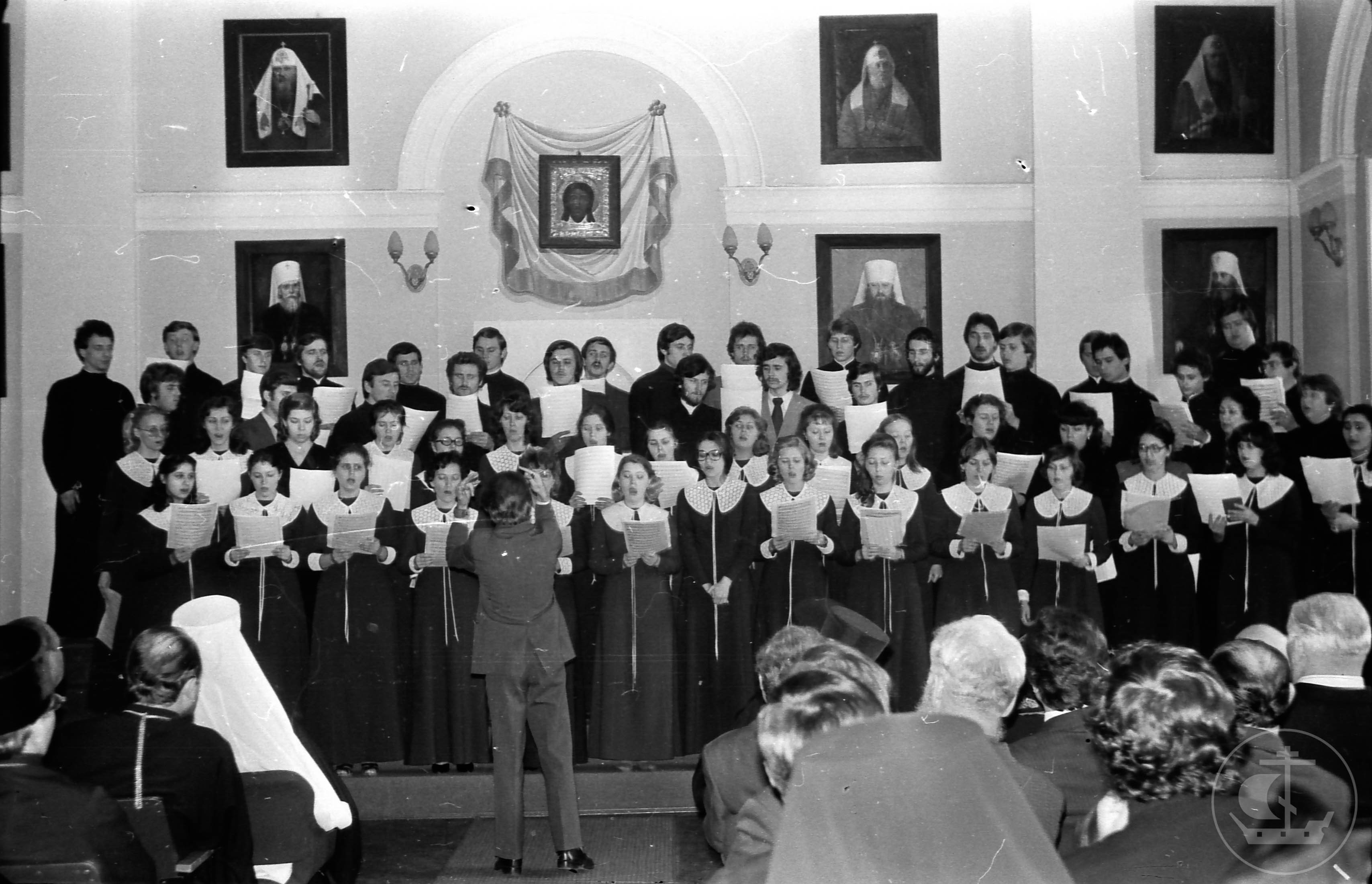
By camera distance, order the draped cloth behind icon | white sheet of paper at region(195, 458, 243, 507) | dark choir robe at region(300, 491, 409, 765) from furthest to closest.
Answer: the draped cloth behind icon
white sheet of paper at region(195, 458, 243, 507)
dark choir robe at region(300, 491, 409, 765)

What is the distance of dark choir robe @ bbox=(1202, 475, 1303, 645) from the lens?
5.46m

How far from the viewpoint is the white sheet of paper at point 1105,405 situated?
617 cm

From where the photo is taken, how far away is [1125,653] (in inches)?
81.4

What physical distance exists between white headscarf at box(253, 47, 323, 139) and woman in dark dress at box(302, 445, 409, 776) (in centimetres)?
296

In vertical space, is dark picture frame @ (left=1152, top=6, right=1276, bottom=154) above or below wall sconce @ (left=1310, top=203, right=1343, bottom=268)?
above

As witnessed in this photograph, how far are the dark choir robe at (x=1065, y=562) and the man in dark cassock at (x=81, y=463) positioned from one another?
4.35 metres

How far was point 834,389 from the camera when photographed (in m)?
6.08

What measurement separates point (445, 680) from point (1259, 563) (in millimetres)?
3498

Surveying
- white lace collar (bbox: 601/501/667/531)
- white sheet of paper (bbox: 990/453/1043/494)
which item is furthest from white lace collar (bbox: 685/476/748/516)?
white sheet of paper (bbox: 990/453/1043/494)

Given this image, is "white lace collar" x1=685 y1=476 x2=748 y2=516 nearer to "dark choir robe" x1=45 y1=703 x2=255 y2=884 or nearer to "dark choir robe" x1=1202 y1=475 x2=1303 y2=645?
"dark choir robe" x1=1202 y1=475 x2=1303 y2=645

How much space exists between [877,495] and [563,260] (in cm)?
262

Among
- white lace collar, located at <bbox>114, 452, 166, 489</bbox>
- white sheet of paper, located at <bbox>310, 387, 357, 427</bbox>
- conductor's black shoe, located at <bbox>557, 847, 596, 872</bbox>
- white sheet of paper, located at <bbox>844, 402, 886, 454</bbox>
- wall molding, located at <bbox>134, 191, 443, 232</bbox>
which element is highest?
wall molding, located at <bbox>134, 191, 443, 232</bbox>

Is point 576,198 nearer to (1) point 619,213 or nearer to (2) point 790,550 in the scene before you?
(1) point 619,213

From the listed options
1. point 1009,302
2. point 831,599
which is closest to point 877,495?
point 831,599
